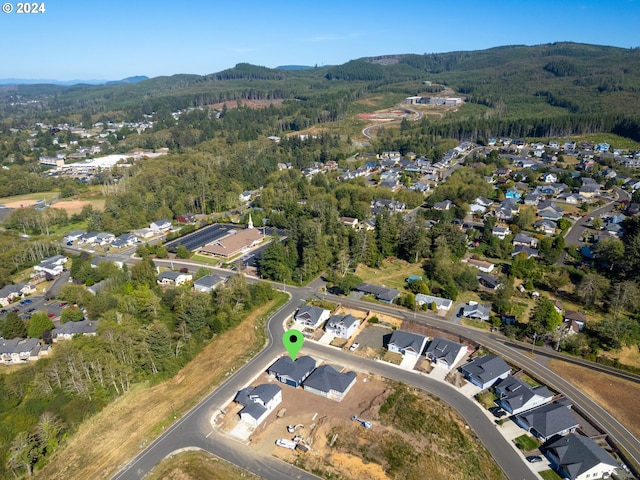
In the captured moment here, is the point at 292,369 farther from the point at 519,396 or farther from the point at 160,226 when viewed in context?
the point at 160,226

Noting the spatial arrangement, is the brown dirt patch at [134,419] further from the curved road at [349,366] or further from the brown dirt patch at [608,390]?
the brown dirt patch at [608,390]

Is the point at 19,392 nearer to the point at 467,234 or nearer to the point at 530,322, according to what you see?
the point at 530,322

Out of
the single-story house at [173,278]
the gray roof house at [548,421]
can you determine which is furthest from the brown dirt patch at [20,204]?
the gray roof house at [548,421]

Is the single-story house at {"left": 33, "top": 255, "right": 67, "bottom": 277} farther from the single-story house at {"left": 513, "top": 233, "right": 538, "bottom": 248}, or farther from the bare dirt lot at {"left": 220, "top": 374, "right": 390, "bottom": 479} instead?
the single-story house at {"left": 513, "top": 233, "right": 538, "bottom": 248}

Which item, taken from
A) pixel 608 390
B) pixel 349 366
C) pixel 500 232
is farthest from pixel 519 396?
pixel 500 232

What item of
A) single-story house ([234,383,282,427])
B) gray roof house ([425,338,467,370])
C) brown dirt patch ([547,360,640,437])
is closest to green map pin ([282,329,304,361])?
single-story house ([234,383,282,427])
